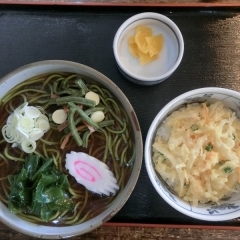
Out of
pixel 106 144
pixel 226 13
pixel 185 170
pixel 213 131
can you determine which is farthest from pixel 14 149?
pixel 226 13

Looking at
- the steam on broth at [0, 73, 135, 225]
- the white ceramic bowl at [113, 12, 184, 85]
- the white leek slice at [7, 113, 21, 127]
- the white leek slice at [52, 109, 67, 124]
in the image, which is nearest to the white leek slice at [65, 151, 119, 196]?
the steam on broth at [0, 73, 135, 225]

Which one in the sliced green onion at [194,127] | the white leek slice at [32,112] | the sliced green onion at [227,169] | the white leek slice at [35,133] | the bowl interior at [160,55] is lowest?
the sliced green onion at [227,169]

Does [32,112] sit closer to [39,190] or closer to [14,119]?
[14,119]

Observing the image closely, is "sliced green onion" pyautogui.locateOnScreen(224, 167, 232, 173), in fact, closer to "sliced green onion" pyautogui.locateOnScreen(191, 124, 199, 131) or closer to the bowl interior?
"sliced green onion" pyautogui.locateOnScreen(191, 124, 199, 131)

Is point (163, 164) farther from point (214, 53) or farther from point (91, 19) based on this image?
point (91, 19)

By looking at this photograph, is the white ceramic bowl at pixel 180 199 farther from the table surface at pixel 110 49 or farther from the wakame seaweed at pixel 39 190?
the wakame seaweed at pixel 39 190

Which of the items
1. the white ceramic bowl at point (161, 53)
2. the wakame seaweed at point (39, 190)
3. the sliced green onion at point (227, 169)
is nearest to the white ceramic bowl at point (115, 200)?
the wakame seaweed at point (39, 190)

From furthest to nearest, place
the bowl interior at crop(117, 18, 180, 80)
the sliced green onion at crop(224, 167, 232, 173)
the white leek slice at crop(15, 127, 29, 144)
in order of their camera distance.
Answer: the bowl interior at crop(117, 18, 180, 80)
the white leek slice at crop(15, 127, 29, 144)
the sliced green onion at crop(224, 167, 232, 173)
